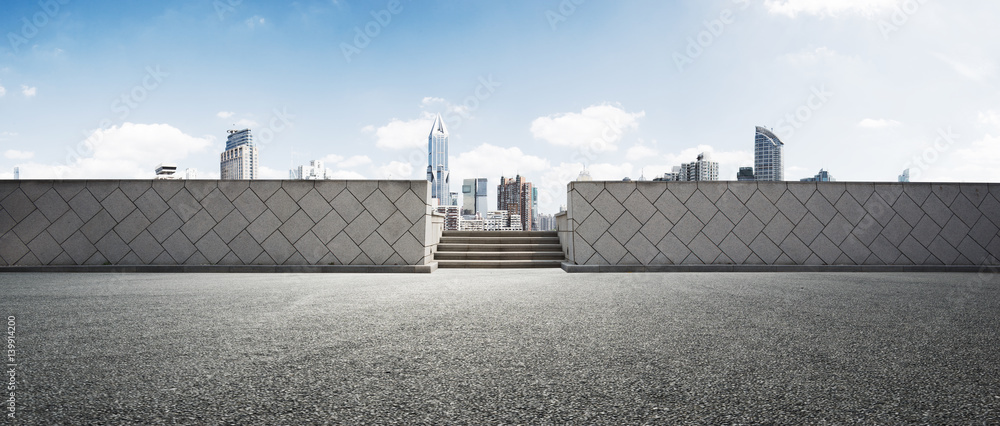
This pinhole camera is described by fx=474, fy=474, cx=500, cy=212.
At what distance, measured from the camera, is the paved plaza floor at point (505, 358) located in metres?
2.36

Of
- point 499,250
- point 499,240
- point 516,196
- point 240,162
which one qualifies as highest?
point 516,196

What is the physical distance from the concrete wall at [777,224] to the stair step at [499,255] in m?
0.63

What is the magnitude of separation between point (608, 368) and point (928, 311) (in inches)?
173

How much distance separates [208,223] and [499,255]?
6309 mm

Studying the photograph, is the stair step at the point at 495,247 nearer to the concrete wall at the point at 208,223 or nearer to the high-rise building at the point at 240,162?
the concrete wall at the point at 208,223

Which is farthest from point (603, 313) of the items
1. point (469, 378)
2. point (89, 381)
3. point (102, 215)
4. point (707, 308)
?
point (102, 215)

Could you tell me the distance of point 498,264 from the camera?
10.6 meters

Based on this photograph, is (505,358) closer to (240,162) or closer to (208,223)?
(208,223)

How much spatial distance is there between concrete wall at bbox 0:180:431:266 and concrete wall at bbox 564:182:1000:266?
4.17 m

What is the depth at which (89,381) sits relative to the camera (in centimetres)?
279

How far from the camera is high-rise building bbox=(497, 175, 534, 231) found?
10675cm

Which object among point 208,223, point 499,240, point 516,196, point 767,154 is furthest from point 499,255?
point 516,196

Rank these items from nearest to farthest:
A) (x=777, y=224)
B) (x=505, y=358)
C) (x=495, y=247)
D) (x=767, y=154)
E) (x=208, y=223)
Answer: (x=505, y=358), (x=208, y=223), (x=777, y=224), (x=495, y=247), (x=767, y=154)

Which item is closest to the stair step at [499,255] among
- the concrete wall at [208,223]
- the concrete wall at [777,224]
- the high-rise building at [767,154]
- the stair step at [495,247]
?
the stair step at [495,247]
